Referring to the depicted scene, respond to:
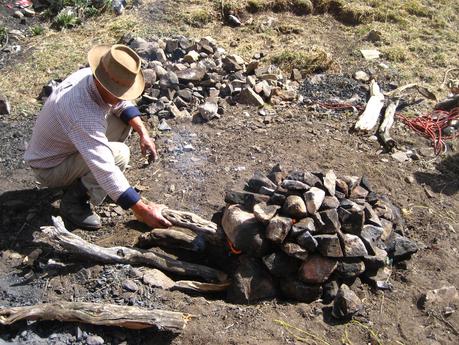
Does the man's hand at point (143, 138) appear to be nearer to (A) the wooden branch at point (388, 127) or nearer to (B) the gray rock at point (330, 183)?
(B) the gray rock at point (330, 183)

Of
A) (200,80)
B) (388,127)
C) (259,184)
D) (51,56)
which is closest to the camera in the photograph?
(259,184)

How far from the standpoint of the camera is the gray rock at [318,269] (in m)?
4.14

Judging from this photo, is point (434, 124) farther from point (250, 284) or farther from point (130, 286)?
point (130, 286)

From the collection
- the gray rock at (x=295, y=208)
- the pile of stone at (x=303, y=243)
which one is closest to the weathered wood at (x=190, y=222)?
the pile of stone at (x=303, y=243)

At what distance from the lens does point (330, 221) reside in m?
4.14

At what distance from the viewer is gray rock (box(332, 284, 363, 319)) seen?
13.0 ft

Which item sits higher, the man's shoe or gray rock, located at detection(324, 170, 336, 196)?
gray rock, located at detection(324, 170, 336, 196)

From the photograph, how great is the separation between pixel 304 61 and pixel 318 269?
4242 mm

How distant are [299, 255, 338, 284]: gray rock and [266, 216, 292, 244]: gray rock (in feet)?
0.98

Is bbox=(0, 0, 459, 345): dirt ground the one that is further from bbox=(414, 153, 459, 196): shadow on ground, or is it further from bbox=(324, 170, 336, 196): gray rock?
bbox=(324, 170, 336, 196): gray rock

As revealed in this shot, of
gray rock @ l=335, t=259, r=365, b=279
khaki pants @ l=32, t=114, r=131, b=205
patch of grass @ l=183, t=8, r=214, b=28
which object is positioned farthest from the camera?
patch of grass @ l=183, t=8, r=214, b=28

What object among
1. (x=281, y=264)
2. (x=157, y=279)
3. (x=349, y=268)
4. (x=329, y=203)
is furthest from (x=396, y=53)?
(x=157, y=279)

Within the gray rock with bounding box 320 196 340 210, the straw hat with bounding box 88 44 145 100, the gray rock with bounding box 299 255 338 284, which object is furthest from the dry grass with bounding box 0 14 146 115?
the gray rock with bounding box 299 255 338 284

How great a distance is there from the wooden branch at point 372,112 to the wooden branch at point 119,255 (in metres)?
3.02
